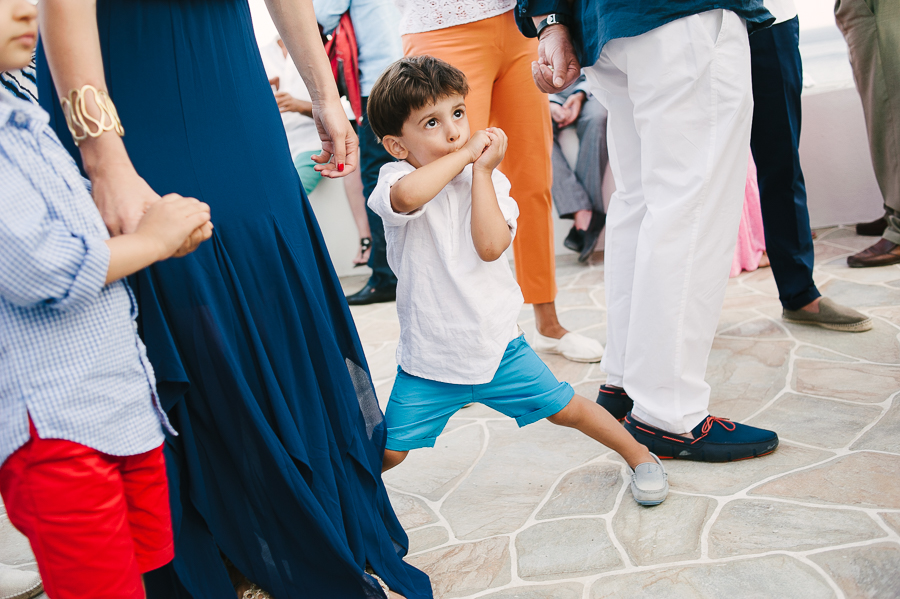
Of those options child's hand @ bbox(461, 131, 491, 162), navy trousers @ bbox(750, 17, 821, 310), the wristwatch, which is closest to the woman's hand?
child's hand @ bbox(461, 131, 491, 162)

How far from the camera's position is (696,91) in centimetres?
141

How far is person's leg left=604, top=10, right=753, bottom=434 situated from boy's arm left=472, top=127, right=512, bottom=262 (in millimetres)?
387

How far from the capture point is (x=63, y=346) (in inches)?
31.9

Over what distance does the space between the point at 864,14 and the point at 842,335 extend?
4.16ft

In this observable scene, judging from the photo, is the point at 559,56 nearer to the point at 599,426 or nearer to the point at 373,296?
the point at 599,426

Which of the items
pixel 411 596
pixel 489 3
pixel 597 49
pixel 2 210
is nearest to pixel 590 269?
pixel 489 3

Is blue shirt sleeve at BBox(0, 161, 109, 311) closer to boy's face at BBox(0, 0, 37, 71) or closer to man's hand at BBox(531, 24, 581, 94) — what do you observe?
boy's face at BBox(0, 0, 37, 71)

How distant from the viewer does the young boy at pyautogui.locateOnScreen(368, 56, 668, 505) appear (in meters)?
1.29

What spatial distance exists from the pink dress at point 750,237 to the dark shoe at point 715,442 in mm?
1698

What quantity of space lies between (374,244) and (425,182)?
2490 millimetres

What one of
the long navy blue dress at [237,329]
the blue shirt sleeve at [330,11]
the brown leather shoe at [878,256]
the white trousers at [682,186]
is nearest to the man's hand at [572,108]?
the blue shirt sleeve at [330,11]

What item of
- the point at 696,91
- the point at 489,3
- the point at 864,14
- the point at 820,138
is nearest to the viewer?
the point at 696,91

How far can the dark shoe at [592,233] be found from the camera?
3.74m

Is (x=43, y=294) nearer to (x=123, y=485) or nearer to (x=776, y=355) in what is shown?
(x=123, y=485)
